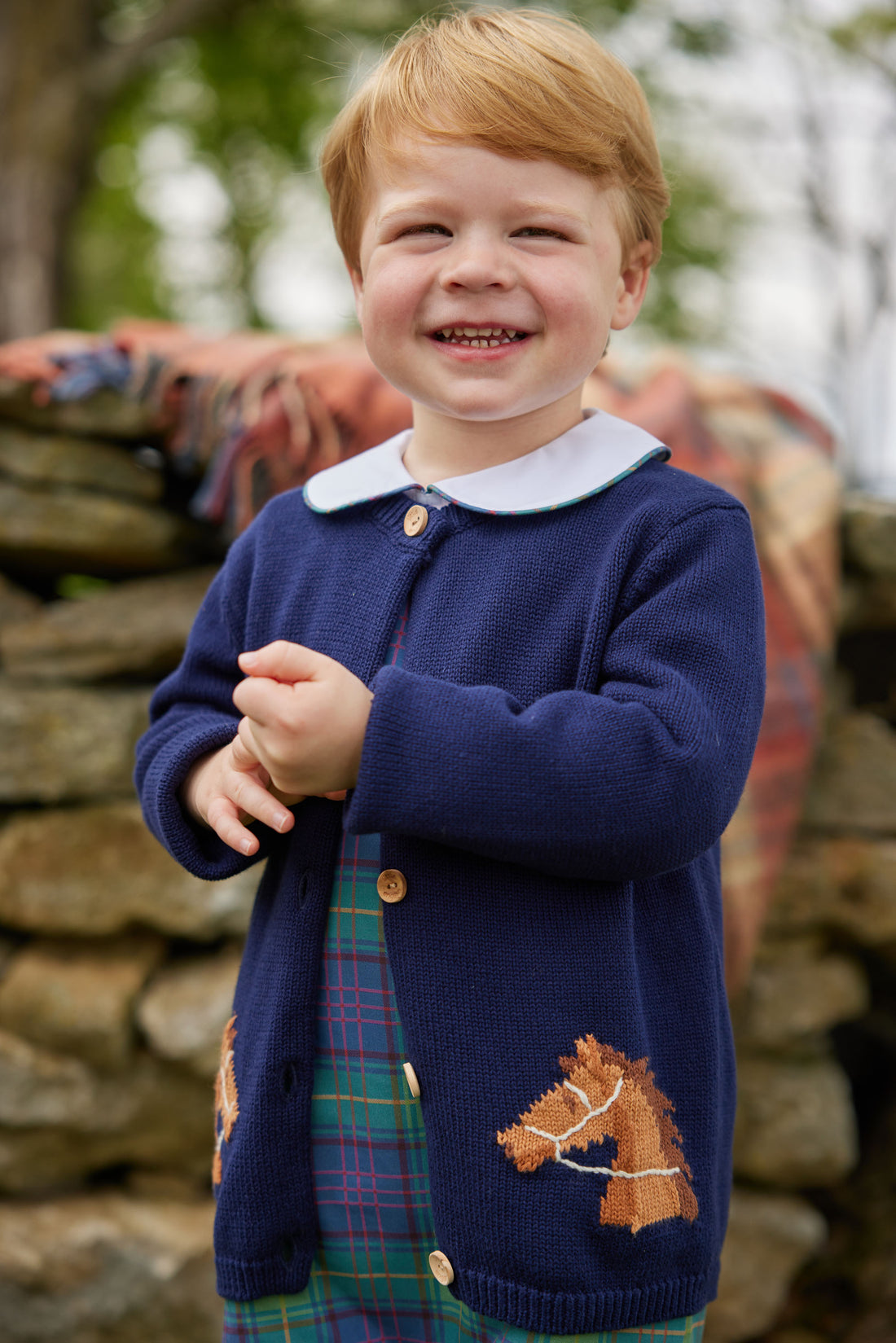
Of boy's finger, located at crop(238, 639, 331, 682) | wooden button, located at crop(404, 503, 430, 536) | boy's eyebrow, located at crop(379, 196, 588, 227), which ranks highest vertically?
boy's eyebrow, located at crop(379, 196, 588, 227)

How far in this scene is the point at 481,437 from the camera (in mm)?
1054

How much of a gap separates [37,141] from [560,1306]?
4921mm

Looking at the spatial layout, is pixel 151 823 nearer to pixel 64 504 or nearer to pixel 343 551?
pixel 343 551

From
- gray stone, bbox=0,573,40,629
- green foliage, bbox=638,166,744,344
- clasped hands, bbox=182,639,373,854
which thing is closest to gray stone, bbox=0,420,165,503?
gray stone, bbox=0,573,40,629

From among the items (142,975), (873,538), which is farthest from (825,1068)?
(142,975)

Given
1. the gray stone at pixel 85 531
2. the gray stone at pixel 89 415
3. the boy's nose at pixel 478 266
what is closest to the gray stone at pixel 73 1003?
the gray stone at pixel 85 531

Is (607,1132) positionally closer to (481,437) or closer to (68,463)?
(481,437)

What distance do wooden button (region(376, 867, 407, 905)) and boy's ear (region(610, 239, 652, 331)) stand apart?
556mm

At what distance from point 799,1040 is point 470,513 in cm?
167

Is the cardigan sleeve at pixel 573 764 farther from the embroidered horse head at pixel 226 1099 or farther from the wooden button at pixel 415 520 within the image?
the embroidered horse head at pixel 226 1099

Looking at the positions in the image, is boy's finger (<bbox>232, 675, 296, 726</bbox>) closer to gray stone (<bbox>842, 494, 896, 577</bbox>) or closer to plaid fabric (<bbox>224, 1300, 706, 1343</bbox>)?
plaid fabric (<bbox>224, 1300, 706, 1343</bbox>)

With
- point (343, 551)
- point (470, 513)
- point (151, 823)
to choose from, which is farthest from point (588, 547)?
point (151, 823)

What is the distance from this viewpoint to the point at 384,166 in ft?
3.22

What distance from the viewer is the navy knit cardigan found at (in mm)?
849
